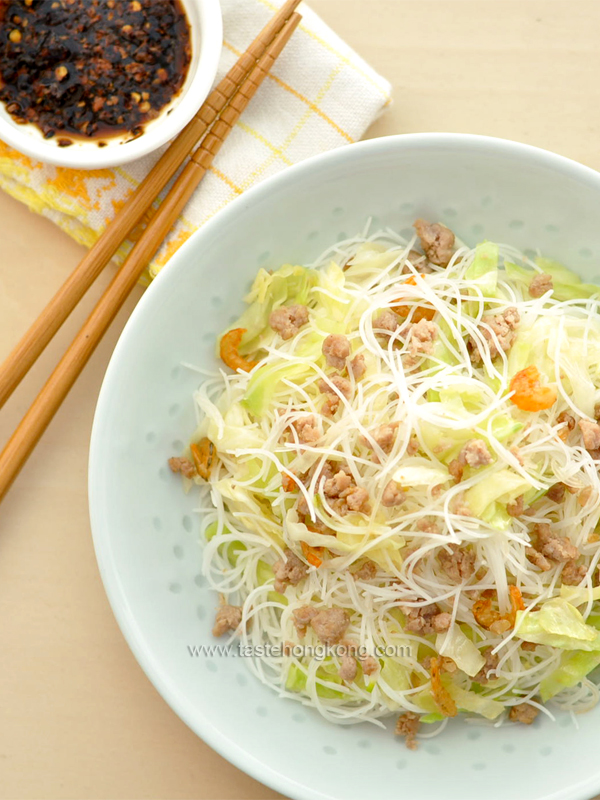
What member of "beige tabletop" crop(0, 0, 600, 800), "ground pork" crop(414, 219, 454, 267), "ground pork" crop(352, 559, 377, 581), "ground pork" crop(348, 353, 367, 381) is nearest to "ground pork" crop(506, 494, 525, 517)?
"ground pork" crop(352, 559, 377, 581)

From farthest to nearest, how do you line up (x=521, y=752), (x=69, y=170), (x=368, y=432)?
(x=69, y=170) → (x=521, y=752) → (x=368, y=432)

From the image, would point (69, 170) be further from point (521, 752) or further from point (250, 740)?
point (521, 752)

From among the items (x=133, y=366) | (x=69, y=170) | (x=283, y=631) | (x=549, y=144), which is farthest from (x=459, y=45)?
(x=283, y=631)

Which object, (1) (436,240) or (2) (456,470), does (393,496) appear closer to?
(2) (456,470)

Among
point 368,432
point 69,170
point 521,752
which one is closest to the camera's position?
point 368,432

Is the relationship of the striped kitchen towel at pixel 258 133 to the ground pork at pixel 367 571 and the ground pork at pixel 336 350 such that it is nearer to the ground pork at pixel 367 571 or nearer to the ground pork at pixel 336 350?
the ground pork at pixel 336 350

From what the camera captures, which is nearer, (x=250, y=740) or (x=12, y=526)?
(x=250, y=740)
